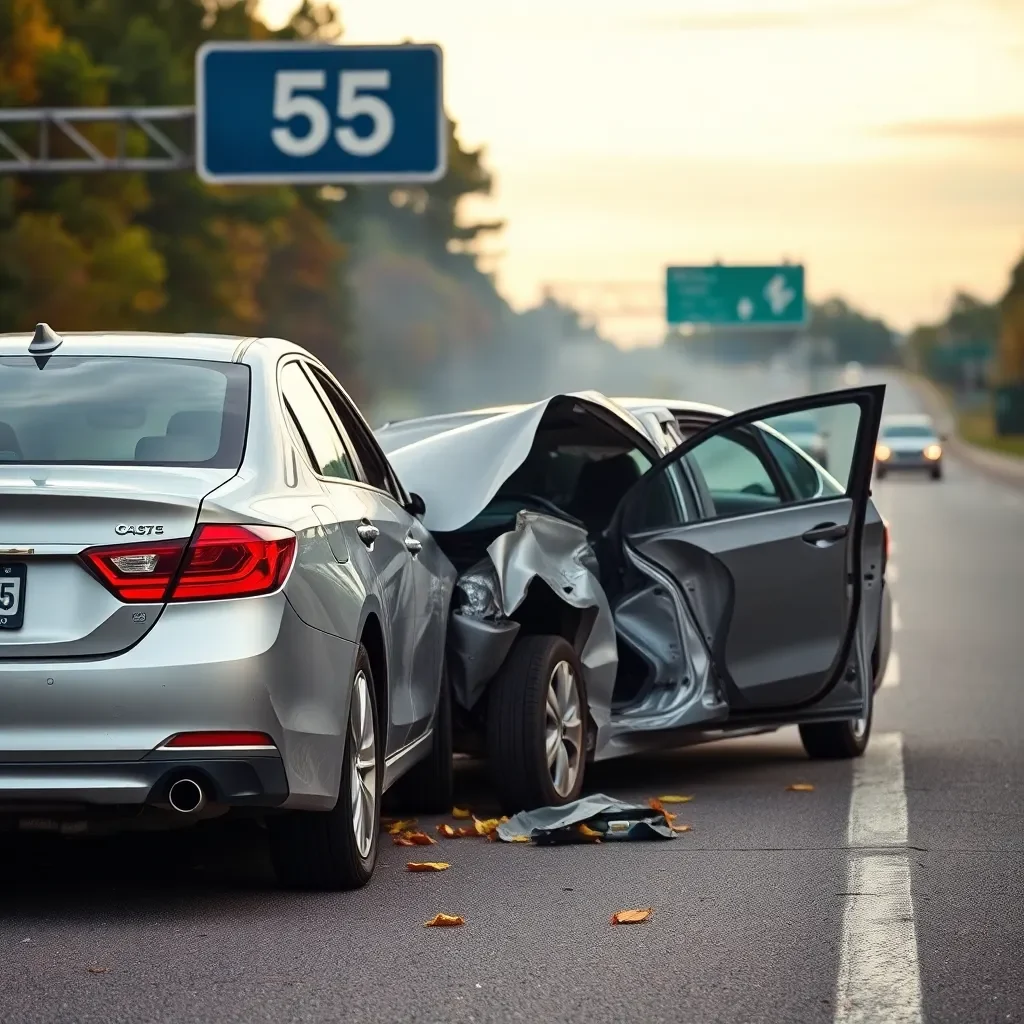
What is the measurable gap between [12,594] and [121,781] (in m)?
0.55

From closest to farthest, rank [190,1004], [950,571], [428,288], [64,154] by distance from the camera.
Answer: [190,1004], [950,571], [64,154], [428,288]

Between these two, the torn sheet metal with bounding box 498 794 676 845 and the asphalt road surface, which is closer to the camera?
the asphalt road surface

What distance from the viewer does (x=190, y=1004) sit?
547cm

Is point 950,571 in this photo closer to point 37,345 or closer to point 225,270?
point 37,345

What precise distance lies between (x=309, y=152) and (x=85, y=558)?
24.5m

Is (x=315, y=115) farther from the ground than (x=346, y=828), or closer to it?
farther from the ground

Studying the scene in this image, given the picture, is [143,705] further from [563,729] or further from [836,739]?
[836,739]

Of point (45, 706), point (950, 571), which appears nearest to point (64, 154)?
point (950, 571)

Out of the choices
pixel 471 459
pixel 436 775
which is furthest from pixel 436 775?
pixel 471 459

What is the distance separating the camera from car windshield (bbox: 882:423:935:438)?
60812mm

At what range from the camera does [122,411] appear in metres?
6.82

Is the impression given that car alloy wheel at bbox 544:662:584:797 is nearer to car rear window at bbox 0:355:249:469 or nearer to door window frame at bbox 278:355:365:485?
door window frame at bbox 278:355:365:485

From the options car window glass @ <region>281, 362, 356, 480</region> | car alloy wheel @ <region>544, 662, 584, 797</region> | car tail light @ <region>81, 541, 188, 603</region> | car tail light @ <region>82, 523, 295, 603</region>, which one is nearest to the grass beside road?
car alloy wheel @ <region>544, 662, 584, 797</region>

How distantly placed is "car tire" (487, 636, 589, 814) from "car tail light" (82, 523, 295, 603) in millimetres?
2246
